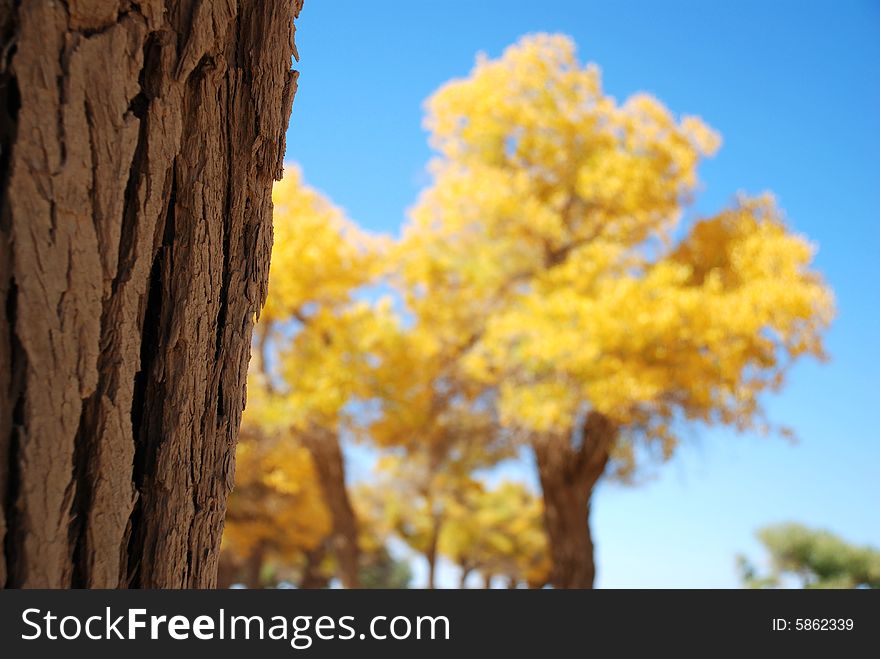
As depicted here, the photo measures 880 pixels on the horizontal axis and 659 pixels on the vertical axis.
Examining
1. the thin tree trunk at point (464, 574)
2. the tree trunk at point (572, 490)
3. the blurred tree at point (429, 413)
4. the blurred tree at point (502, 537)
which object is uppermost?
the blurred tree at point (502, 537)

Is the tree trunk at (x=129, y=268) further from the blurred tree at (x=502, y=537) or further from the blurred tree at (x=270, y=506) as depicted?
the blurred tree at (x=502, y=537)

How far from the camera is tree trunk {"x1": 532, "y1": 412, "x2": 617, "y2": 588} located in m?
11.3

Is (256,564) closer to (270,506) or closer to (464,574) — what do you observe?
(270,506)

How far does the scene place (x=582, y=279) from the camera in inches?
394

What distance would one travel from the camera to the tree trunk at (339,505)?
12.4 meters

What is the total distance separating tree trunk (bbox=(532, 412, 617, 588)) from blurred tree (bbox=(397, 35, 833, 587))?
0.02 m

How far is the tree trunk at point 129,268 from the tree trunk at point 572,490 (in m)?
9.65

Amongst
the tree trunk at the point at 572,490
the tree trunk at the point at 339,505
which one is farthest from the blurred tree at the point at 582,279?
the tree trunk at the point at 339,505

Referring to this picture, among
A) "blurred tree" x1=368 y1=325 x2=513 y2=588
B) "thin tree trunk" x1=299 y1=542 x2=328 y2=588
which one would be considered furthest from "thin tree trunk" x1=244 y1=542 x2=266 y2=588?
"blurred tree" x1=368 y1=325 x2=513 y2=588

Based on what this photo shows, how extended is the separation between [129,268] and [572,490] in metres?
10.5

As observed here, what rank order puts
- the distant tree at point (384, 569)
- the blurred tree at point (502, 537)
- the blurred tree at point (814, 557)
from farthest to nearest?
1. the distant tree at point (384, 569)
2. the blurred tree at point (502, 537)
3. the blurred tree at point (814, 557)

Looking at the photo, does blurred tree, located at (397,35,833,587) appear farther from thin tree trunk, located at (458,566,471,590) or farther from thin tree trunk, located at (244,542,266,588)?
thin tree trunk, located at (458,566,471,590)

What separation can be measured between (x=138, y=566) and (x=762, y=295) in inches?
334
